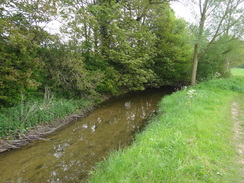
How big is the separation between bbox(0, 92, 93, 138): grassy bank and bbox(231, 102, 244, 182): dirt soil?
6800 millimetres

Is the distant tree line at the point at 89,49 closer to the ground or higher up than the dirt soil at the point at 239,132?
higher up

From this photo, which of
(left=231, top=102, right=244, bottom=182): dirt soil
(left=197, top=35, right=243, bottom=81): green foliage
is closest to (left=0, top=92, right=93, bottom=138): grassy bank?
(left=231, top=102, right=244, bottom=182): dirt soil

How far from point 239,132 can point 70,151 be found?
5436 millimetres

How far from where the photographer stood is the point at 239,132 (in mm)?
4621

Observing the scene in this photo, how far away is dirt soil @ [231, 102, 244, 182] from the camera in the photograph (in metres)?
3.26

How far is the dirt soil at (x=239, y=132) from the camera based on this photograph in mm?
3263

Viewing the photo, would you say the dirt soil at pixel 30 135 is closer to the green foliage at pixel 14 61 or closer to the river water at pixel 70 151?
the river water at pixel 70 151

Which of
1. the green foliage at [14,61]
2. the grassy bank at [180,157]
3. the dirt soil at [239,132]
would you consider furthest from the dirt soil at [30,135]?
the dirt soil at [239,132]

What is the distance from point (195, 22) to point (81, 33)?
7.81 metres

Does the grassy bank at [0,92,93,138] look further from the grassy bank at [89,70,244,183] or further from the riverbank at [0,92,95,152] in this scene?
the grassy bank at [89,70,244,183]

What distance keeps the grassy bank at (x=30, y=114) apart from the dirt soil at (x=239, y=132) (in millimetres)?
6800

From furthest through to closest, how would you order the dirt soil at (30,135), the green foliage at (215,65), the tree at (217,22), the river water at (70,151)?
the green foliage at (215,65) → the tree at (217,22) → the dirt soil at (30,135) → the river water at (70,151)

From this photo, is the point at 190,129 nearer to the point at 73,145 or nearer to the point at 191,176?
the point at 191,176

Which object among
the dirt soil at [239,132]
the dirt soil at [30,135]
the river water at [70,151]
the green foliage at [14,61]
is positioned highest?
the green foliage at [14,61]
